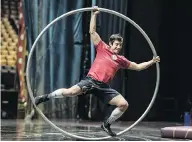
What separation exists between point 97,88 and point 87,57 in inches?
245

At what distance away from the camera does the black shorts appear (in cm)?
556

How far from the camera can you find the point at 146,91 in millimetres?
12805

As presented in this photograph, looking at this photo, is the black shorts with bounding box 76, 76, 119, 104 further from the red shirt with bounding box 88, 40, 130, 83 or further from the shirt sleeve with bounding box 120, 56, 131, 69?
the shirt sleeve with bounding box 120, 56, 131, 69

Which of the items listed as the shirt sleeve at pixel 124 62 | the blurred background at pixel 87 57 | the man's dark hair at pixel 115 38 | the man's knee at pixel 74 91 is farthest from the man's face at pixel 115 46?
the blurred background at pixel 87 57

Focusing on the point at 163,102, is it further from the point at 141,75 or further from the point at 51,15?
the point at 51,15

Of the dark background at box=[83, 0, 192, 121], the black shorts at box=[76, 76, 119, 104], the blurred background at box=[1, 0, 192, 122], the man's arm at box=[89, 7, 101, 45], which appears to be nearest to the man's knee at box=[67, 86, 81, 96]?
the black shorts at box=[76, 76, 119, 104]

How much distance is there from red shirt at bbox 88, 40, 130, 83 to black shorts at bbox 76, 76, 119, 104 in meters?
0.06

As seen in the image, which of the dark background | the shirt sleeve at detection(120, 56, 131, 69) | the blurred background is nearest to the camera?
the shirt sleeve at detection(120, 56, 131, 69)

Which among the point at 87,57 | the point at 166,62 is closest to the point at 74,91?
the point at 87,57

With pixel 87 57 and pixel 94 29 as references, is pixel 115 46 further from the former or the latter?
pixel 87 57

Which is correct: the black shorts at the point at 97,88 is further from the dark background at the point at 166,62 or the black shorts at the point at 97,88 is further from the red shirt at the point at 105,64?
the dark background at the point at 166,62

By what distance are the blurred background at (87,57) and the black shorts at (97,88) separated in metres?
4.65

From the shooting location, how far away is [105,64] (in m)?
5.56

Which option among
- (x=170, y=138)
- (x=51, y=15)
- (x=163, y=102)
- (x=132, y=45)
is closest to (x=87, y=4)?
(x=51, y=15)
